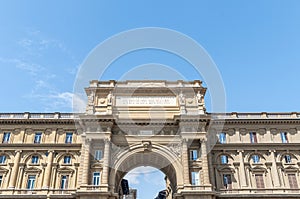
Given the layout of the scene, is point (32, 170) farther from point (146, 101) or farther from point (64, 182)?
point (146, 101)

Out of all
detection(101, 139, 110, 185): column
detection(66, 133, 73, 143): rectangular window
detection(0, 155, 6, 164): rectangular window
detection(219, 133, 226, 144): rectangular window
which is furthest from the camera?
detection(219, 133, 226, 144): rectangular window

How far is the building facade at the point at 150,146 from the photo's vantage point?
40281mm

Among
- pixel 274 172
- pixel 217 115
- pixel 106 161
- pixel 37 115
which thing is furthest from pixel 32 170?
pixel 274 172

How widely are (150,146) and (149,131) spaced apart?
2.28 meters

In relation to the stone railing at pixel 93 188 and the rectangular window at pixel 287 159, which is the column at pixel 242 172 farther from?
the stone railing at pixel 93 188

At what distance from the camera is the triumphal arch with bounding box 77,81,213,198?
4038 cm

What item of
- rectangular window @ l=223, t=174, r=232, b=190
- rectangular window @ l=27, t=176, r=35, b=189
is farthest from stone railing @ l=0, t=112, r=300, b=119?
→ rectangular window @ l=27, t=176, r=35, b=189

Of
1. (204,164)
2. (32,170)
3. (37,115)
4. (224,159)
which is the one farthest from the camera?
(37,115)

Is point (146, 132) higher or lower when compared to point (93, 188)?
higher

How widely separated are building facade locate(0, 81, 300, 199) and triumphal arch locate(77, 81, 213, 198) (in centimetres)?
14

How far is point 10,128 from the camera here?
4466 cm

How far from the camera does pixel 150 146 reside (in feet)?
139

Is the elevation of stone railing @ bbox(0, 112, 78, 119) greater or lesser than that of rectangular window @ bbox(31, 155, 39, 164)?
greater

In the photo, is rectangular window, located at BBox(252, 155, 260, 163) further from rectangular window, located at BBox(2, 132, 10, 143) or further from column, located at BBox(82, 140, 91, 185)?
rectangular window, located at BBox(2, 132, 10, 143)
